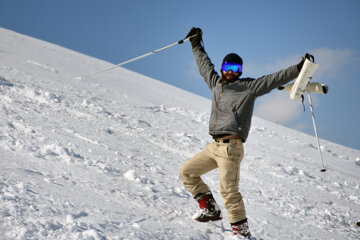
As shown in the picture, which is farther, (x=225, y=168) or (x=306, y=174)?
(x=306, y=174)

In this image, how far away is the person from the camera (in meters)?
3.27

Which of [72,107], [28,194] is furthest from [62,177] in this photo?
[72,107]

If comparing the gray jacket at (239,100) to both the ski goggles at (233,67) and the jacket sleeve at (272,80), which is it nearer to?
the jacket sleeve at (272,80)

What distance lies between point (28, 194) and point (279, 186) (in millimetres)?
4546

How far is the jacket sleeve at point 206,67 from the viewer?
372cm

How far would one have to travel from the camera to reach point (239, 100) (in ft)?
11.0

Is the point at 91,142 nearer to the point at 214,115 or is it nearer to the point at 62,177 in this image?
the point at 62,177

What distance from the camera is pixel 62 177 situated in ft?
12.0

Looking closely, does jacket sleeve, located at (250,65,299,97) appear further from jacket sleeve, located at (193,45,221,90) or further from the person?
jacket sleeve, located at (193,45,221,90)

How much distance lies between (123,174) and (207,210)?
141 cm

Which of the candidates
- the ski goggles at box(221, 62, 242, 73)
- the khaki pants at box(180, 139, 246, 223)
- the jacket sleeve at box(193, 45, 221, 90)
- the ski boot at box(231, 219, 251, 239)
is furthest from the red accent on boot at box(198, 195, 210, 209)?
the ski goggles at box(221, 62, 242, 73)

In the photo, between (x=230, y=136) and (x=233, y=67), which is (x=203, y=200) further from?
(x=233, y=67)

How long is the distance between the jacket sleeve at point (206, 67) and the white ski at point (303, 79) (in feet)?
2.78

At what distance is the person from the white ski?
0.06m
